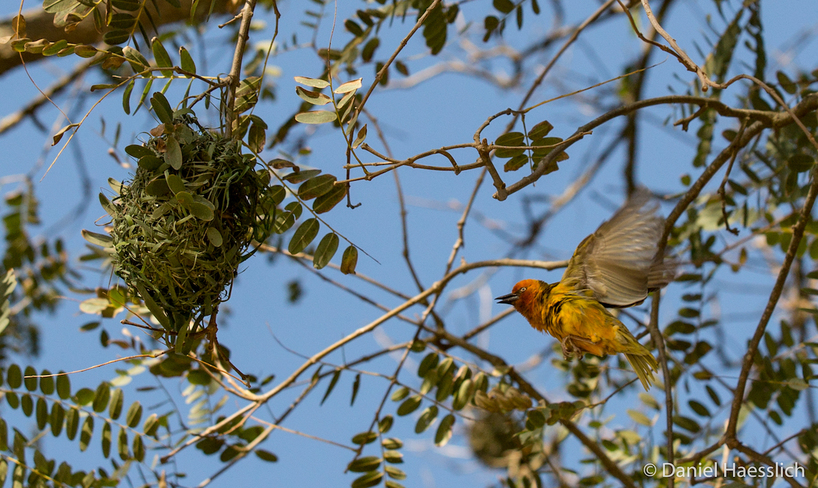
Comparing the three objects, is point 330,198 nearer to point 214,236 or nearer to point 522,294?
point 214,236

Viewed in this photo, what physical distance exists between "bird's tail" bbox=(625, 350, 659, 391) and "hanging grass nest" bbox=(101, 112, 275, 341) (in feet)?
4.39

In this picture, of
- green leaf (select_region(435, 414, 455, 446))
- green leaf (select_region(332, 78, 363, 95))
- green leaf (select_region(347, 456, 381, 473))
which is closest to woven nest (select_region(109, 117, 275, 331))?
green leaf (select_region(332, 78, 363, 95))

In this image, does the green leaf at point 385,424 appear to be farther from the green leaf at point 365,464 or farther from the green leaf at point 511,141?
the green leaf at point 511,141

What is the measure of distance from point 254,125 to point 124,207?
0.39m

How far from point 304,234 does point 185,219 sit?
33 cm

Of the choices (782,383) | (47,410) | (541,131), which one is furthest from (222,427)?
(782,383)

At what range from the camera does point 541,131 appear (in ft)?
5.87

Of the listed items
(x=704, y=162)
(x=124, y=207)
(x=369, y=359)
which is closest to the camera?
(x=124, y=207)

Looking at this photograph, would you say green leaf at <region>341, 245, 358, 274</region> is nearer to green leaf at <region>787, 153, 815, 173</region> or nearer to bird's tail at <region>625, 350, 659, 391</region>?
bird's tail at <region>625, 350, 659, 391</region>

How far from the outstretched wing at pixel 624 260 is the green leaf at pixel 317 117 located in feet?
2.89

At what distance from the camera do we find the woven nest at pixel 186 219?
5.24 feet

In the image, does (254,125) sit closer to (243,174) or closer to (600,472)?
(243,174)

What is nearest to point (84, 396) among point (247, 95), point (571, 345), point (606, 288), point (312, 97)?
point (247, 95)

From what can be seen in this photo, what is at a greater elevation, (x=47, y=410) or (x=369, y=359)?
(x=369, y=359)
